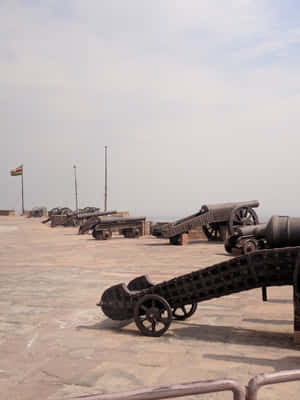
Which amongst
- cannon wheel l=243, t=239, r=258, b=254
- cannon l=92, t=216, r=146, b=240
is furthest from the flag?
cannon wheel l=243, t=239, r=258, b=254

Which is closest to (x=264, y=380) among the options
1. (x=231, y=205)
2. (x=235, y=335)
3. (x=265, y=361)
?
(x=265, y=361)

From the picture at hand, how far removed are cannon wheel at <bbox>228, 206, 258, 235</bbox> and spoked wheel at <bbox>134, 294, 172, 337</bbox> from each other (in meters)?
11.5

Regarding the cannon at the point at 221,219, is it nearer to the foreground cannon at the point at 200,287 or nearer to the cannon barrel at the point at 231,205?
the cannon barrel at the point at 231,205

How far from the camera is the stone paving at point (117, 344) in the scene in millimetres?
4379

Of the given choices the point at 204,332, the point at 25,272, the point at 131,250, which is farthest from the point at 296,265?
the point at 131,250

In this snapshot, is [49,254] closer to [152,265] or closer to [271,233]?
[152,265]

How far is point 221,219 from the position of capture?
17969 mm

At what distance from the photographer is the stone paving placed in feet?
14.4

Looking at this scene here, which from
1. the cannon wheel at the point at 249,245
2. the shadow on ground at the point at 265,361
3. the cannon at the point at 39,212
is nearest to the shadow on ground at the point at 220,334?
the shadow on ground at the point at 265,361

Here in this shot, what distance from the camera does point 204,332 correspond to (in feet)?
19.9

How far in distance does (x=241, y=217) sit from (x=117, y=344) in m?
12.9

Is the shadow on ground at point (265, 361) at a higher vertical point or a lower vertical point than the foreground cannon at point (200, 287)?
lower

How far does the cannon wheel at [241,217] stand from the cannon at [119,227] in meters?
7.70

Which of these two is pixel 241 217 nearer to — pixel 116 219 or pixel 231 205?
pixel 231 205
